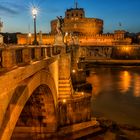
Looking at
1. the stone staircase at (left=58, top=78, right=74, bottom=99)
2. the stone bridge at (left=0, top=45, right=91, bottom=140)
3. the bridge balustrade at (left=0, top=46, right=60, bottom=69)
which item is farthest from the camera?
the stone staircase at (left=58, top=78, right=74, bottom=99)

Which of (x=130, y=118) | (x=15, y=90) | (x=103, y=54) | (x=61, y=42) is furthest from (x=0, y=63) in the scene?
(x=103, y=54)

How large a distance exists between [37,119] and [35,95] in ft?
5.05

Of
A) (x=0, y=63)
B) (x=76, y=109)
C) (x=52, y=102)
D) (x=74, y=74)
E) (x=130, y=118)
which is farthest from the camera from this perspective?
(x=74, y=74)

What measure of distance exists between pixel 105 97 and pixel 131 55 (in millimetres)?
52668

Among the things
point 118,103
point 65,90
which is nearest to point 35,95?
point 65,90

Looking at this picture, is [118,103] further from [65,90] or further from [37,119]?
[37,119]

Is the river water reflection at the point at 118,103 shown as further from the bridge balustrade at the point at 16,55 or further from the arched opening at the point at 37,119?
the bridge balustrade at the point at 16,55

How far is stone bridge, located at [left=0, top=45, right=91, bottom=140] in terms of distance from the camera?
651 centimetres

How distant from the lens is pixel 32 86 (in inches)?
369

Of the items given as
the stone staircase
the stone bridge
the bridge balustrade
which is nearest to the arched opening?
the stone bridge

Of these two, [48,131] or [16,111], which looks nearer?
[16,111]

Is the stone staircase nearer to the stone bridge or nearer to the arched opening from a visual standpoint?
the stone bridge

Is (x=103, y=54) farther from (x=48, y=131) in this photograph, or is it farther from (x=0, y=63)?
(x=0, y=63)

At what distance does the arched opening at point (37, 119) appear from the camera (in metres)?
15.4
